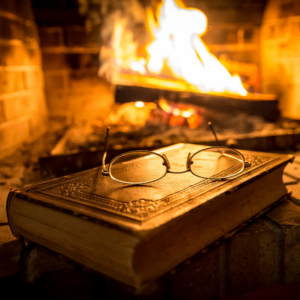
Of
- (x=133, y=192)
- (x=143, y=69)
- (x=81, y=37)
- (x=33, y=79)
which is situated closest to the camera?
(x=133, y=192)

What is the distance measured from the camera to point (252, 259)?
3.75 ft

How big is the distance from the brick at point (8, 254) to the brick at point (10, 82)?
1.68m

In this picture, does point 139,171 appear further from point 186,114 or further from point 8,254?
point 186,114

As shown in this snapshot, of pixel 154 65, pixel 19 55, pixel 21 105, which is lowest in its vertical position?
pixel 21 105

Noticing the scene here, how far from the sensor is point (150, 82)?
3.57 m

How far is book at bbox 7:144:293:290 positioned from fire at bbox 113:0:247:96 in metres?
2.30

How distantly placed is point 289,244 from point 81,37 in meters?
3.05

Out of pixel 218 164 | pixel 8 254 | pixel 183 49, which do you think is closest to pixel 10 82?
pixel 183 49

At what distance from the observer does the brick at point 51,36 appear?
339cm

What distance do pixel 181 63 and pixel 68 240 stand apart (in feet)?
9.22

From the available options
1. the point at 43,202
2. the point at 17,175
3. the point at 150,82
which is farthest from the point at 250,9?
the point at 43,202

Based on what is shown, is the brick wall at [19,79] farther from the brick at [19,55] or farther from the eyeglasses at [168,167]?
the eyeglasses at [168,167]

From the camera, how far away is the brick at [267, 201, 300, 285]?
1.15 m

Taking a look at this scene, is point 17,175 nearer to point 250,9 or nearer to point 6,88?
point 6,88
